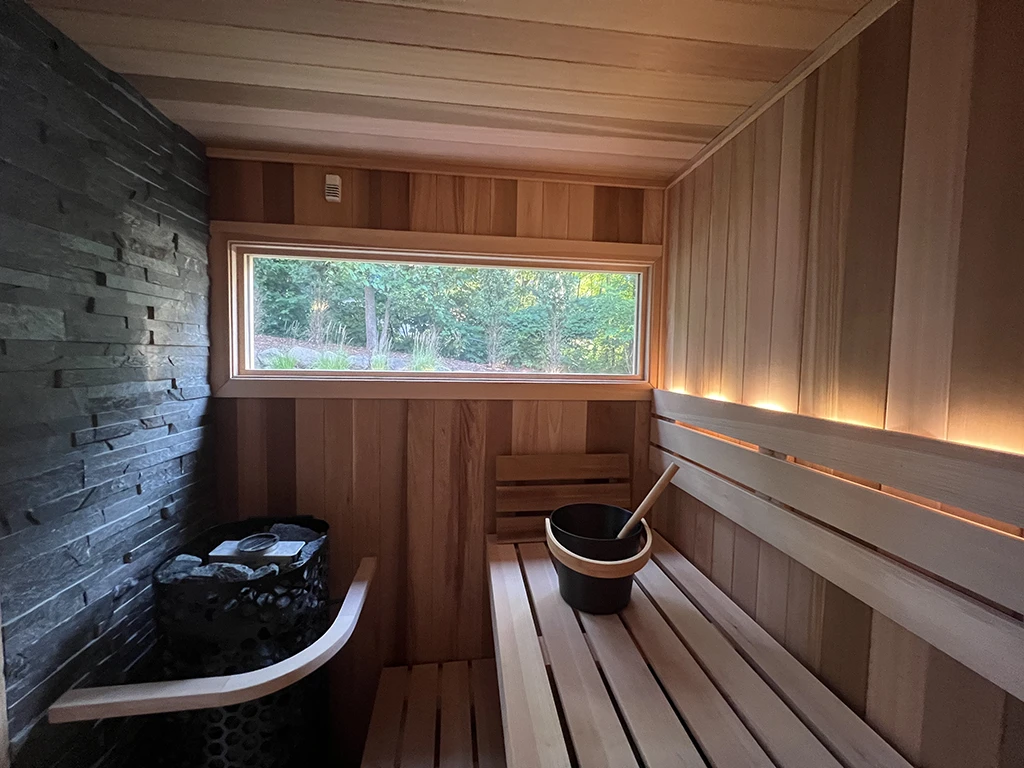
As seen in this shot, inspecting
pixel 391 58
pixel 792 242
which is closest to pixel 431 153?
pixel 391 58

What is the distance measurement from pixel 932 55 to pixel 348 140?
1.43 metres

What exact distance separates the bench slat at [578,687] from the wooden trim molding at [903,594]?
52 cm

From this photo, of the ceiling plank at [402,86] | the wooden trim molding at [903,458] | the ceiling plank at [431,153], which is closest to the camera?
the wooden trim molding at [903,458]

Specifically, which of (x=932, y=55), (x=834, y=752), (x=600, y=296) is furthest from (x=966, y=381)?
(x=600, y=296)

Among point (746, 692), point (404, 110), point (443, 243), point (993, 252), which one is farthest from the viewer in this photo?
point (443, 243)

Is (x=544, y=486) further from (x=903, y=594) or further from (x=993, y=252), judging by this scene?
(x=993, y=252)

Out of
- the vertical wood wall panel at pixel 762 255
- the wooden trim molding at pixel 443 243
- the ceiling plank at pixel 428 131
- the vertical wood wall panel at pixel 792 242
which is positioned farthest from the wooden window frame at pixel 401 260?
the vertical wood wall panel at pixel 792 242

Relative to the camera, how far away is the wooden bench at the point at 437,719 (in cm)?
122

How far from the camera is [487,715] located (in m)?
1.37

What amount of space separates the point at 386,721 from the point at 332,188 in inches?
68.3

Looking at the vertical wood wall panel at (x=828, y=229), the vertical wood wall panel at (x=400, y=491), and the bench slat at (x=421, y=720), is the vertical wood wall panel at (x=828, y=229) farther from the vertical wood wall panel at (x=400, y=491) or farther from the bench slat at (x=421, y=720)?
the bench slat at (x=421, y=720)

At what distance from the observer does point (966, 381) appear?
0.70m

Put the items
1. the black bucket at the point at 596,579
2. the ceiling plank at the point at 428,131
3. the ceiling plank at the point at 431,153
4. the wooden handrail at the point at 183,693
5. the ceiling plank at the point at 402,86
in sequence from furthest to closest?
the ceiling plank at the point at 431,153
the ceiling plank at the point at 428,131
the black bucket at the point at 596,579
the ceiling plank at the point at 402,86
the wooden handrail at the point at 183,693

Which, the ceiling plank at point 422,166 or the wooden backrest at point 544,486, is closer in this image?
the ceiling plank at point 422,166
